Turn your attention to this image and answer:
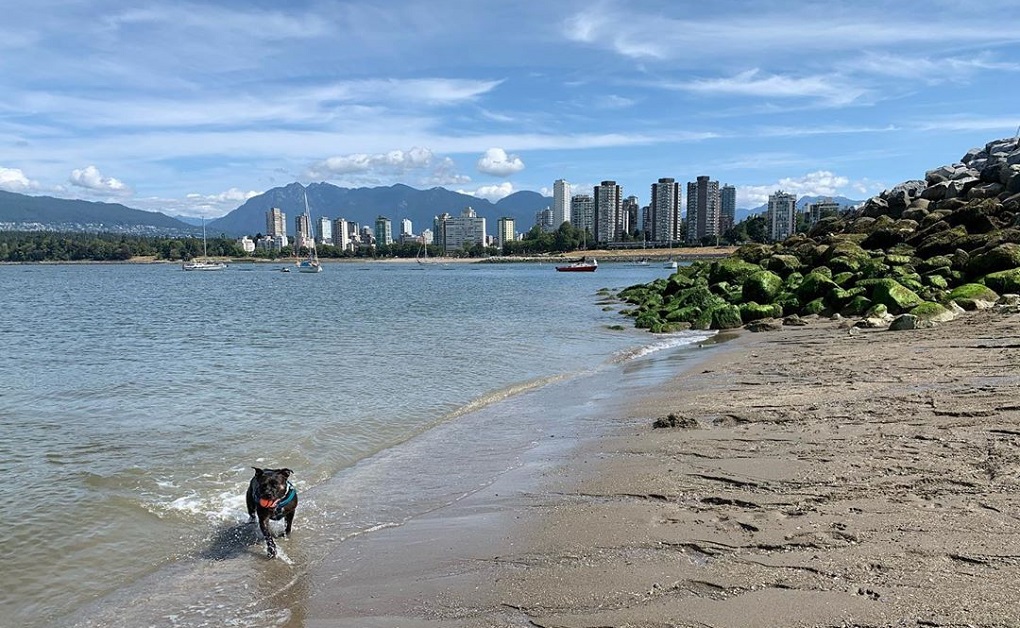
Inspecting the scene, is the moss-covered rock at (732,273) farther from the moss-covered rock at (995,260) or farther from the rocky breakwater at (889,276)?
the moss-covered rock at (995,260)

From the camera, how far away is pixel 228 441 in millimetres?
10508

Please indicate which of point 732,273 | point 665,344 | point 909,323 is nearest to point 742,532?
point 909,323

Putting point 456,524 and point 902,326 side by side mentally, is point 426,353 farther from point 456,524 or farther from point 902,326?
point 456,524

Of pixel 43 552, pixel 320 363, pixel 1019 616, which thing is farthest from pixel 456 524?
pixel 320 363

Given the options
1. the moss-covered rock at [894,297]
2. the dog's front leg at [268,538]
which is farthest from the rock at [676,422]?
the moss-covered rock at [894,297]

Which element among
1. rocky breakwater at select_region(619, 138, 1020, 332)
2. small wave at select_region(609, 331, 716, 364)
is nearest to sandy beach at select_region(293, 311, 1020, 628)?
small wave at select_region(609, 331, 716, 364)

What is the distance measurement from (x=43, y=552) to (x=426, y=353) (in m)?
14.3

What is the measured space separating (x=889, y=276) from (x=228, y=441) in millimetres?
22424

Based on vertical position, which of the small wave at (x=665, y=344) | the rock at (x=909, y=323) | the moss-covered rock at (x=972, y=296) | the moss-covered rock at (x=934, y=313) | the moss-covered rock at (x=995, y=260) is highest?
the moss-covered rock at (x=995, y=260)

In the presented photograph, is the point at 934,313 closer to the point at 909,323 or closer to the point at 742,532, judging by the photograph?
the point at 909,323

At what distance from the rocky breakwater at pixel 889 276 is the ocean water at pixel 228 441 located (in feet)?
12.6

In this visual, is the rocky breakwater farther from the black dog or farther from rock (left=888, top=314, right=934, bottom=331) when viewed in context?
the black dog

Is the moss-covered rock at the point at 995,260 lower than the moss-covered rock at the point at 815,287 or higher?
higher

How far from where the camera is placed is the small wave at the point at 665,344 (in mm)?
18844
